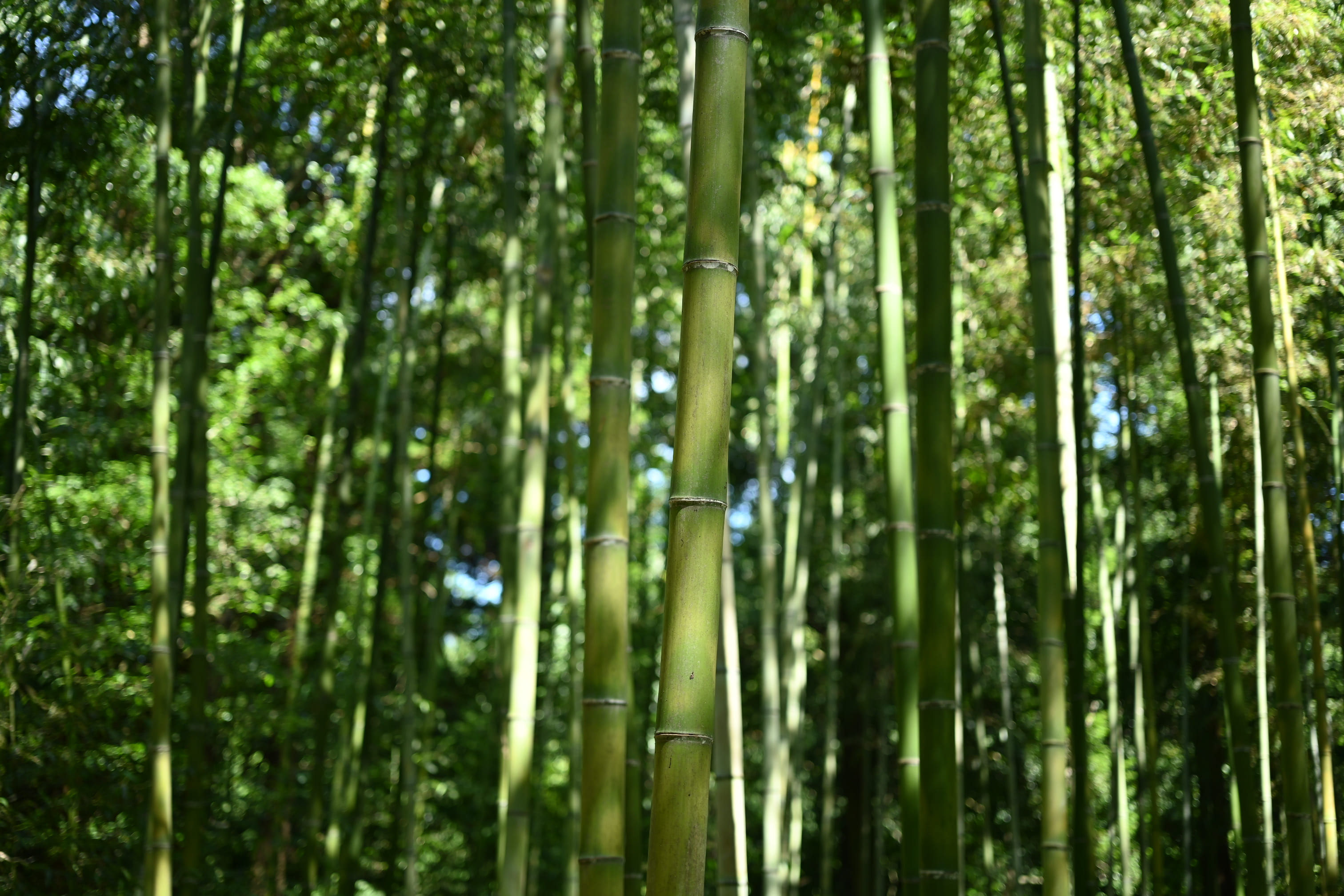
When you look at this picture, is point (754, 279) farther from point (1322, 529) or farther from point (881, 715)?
point (881, 715)

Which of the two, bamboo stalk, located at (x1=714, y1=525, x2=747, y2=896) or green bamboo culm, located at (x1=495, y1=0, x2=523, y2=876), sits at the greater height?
green bamboo culm, located at (x1=495, y1=0, x2=523, y2=876)

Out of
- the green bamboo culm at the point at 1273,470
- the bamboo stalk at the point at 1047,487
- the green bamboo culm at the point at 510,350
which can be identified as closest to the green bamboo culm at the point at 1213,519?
the green bamboo culm at the point at 1273,470

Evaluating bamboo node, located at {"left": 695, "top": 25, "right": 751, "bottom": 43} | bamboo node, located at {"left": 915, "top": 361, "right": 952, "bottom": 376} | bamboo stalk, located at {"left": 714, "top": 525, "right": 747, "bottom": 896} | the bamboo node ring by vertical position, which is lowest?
bamboo stalk, located at {"left": 714, "top": 525, "right": 747, "bottom": 896}

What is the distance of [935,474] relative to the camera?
161 centimetres

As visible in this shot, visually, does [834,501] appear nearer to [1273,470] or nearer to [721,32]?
[1273,470]

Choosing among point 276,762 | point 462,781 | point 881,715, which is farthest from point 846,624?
point 276,762

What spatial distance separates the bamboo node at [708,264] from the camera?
1213 mm

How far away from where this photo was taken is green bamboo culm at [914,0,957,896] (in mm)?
1553

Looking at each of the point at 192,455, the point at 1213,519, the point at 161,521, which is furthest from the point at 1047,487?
the point at 192,455

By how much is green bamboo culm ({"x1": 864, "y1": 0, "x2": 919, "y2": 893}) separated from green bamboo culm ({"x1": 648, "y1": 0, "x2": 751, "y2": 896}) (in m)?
0.54

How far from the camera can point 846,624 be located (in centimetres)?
784

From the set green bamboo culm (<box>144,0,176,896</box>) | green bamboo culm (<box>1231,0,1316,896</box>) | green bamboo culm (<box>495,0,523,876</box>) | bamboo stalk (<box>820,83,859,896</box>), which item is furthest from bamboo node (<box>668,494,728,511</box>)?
bamboo stalk (<box>820,83,859,896</box>)

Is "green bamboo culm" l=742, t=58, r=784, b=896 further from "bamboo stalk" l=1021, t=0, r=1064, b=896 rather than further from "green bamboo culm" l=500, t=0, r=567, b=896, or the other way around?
"bamboo stalk" l=1021, t=0, r=1064, b=896

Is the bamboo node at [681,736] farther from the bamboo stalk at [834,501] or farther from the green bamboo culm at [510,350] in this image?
the bamboo stalk at [834,501]
